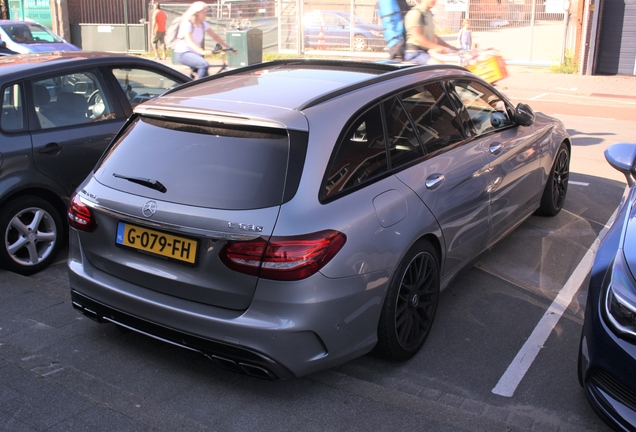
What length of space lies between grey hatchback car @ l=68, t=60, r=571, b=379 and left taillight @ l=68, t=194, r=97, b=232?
0.01 meters

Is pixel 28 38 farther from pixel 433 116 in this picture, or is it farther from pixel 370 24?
pixel 433 116

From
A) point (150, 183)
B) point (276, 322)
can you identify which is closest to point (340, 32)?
point (150, 183)

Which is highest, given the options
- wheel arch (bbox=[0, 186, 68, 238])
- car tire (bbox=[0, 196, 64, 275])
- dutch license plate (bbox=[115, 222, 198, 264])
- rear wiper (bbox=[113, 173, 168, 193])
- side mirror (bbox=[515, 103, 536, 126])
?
side mirror (bbox=[515, 103, 536, 126])

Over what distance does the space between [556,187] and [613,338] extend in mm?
3541

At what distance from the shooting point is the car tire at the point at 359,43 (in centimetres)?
2319

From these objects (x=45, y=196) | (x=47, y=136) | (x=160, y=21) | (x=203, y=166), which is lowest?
(x=45, y=196)

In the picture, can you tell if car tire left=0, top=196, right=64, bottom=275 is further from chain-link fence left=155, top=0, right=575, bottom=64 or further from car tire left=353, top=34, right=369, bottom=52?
car tire left=353, top=34, right=369, bottom=52

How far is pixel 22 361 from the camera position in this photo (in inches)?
150

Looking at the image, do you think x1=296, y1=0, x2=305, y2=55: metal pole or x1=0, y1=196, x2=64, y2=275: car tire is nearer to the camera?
x1=0, y1=196, x2=64, y2=275: car tire

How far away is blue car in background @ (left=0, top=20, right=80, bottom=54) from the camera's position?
58.1ft

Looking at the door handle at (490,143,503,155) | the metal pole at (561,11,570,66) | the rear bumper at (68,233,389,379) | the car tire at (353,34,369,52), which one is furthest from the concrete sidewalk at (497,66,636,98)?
the rear bumper at (68,233,389,379)

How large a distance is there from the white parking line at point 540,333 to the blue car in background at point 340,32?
1865 centimetres

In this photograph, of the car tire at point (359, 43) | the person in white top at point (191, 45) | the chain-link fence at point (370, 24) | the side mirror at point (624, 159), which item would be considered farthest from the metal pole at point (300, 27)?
the side mirror at point (624, 159)

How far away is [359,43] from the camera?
23.3 m
